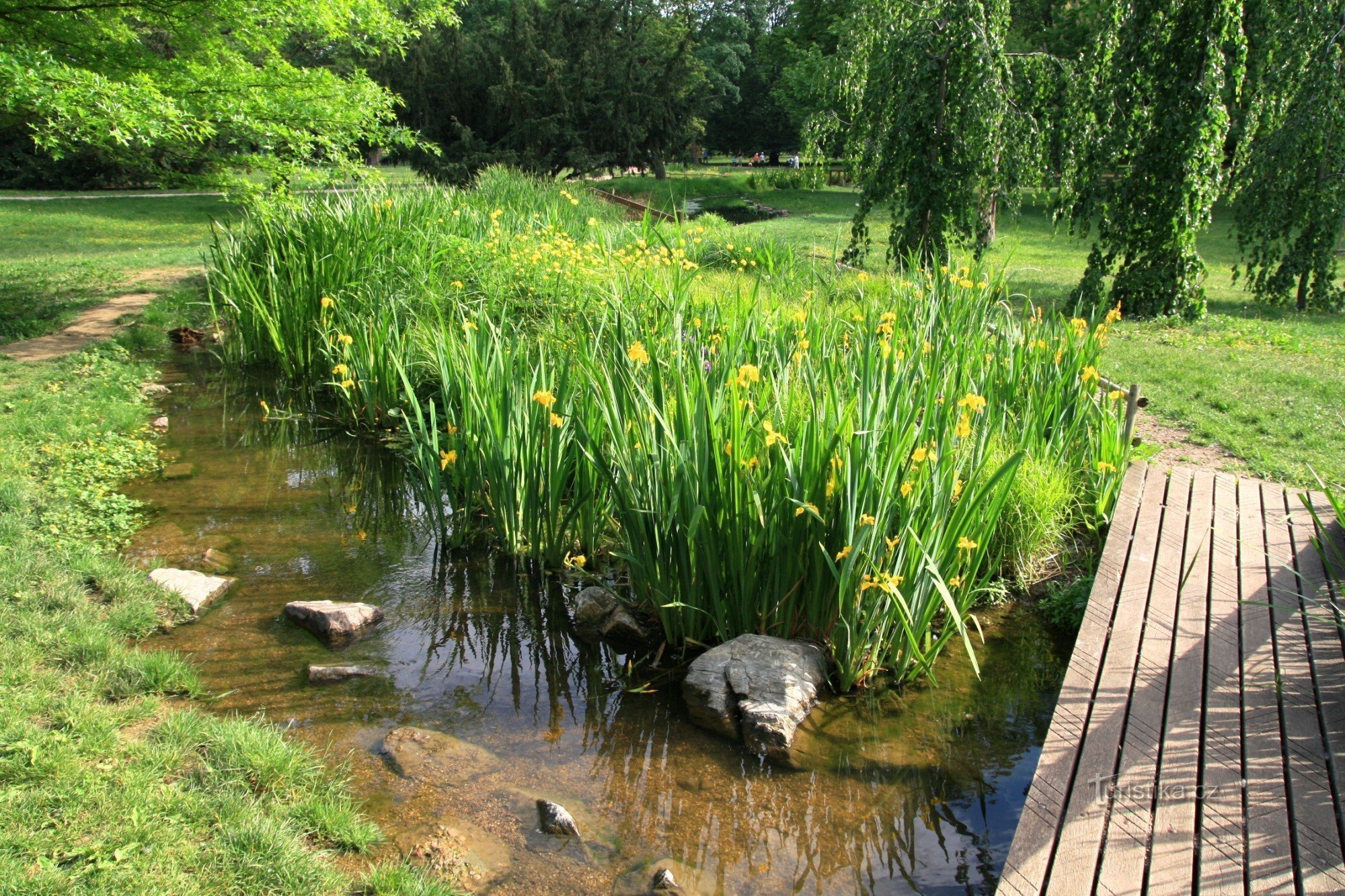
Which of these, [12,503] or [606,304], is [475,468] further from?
[12,503]

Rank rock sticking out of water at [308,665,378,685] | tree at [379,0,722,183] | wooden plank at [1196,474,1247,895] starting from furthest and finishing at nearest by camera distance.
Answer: tree at [379,0,722,183] → rock sticking out of water at [308,665,378,685] → wooden plank at [1196,474,1247,895]

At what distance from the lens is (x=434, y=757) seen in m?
3.10

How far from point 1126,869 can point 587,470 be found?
2600 millimetres

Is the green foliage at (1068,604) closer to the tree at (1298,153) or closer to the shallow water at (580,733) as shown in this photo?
the shallow water at (580,733)

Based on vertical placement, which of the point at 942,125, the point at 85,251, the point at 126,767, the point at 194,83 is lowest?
the point at 126,767

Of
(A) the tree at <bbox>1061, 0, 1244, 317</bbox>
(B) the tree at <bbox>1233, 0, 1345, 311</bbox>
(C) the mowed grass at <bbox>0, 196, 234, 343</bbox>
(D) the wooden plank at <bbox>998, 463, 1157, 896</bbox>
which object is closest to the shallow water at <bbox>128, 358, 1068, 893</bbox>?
(D) the wooden plank at <bbox>998, 463, 1157, 896</bbox>

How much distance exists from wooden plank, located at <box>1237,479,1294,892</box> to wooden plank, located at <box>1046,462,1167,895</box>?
1.08 ft

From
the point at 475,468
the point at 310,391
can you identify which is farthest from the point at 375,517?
the point at 310,391

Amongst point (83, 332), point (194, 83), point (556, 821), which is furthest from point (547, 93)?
point (556, 821)

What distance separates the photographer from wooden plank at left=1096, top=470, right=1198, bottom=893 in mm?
2221

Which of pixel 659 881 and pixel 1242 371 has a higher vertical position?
pixel 1242 371

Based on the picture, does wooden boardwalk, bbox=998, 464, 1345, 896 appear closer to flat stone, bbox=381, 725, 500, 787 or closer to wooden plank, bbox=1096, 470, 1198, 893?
wooden plank, bbox=1096, 470, 1198, 893

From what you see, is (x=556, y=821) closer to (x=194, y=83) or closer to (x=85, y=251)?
(x=194, y=83)

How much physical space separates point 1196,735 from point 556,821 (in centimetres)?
195
